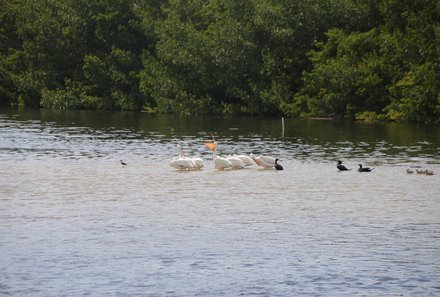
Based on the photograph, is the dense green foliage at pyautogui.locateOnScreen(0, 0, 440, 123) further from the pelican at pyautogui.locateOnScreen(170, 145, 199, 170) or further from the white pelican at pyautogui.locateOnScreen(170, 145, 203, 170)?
the pelican at pyautogui.locateOnScreen(170, 145, 199, 170)

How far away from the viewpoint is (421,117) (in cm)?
6975

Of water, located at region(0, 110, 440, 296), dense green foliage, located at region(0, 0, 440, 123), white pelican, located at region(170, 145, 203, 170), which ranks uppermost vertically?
dense green foliage, located at region(0, 0, 440, 123)

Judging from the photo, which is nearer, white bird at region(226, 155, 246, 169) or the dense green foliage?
white bird at region(226, 155, 246, 169)

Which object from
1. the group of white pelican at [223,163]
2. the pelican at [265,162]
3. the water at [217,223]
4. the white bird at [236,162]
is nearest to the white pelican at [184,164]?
the group of white pelican at [223,163]

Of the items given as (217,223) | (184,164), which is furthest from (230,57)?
(217,223)

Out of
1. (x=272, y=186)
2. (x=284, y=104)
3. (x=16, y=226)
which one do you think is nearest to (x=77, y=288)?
(x=16, y=226)

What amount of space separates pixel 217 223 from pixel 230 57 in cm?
5469

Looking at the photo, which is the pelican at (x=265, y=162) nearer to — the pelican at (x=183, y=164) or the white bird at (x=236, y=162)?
the white bird at (x=236, y=162)

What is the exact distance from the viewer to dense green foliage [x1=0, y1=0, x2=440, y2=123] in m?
72.9

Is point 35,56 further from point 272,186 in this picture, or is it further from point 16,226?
point 16,226

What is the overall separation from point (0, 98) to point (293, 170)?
7287cm

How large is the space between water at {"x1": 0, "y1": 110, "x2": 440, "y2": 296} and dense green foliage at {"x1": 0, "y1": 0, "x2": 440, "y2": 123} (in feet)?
74.0

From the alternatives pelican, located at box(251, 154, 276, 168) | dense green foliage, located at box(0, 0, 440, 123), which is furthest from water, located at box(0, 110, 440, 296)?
dense green foliage, located at box(0, 0, 440, 123)

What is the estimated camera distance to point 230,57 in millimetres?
81562
